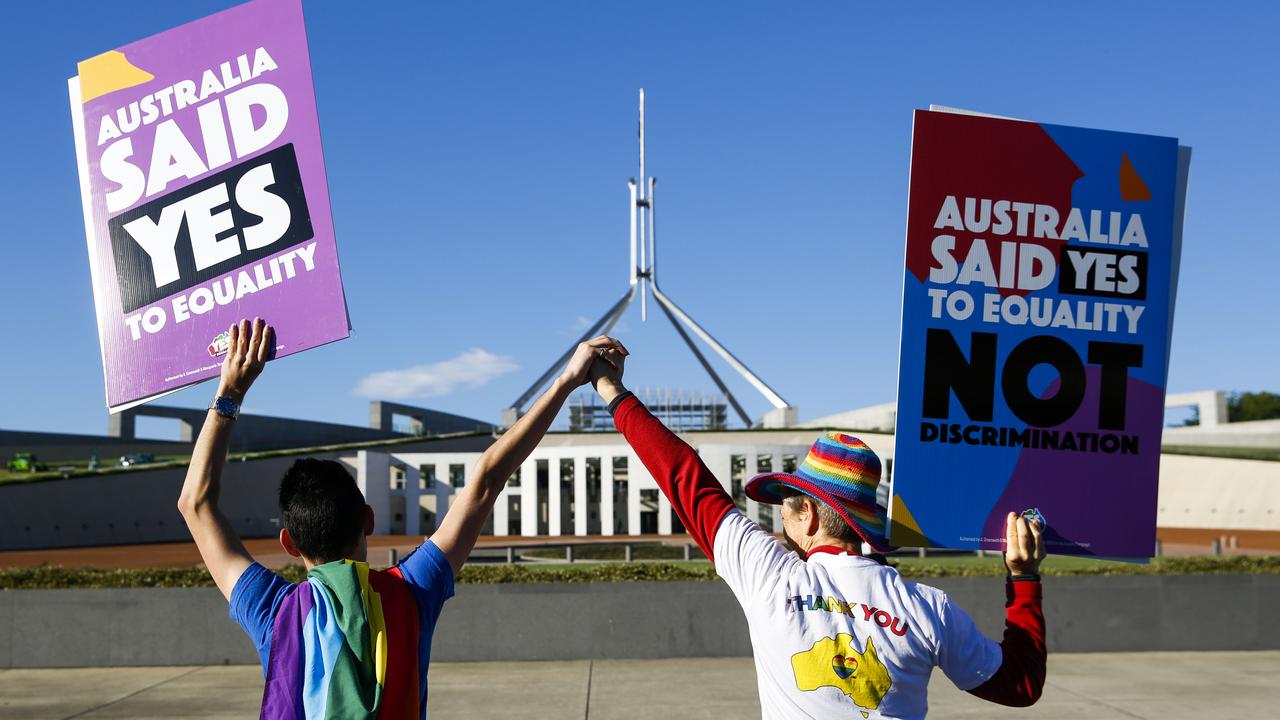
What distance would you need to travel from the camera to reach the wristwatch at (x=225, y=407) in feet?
8.71

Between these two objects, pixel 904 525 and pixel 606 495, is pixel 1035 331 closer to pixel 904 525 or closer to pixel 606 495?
pixel 904 525

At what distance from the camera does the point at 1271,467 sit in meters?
32.7

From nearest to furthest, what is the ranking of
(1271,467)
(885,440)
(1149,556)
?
(1149,556) → (1271,467) → (885,440)

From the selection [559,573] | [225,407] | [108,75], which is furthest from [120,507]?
[225,407]

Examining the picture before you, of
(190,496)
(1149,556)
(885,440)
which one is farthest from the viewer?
(885,440)

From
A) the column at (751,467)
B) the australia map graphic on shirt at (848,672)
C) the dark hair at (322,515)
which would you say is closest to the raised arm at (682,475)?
the australia map graphic on shirt at (848,672)

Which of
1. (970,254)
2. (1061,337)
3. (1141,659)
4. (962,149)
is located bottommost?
(1141,659)

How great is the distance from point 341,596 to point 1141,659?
9.78 meters

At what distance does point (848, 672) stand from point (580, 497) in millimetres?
26153

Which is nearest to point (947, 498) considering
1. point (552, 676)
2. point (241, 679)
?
point (552, 676)

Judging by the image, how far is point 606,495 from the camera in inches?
1138

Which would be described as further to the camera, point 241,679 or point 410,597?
point 241,679

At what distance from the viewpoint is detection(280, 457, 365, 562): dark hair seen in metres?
2.37

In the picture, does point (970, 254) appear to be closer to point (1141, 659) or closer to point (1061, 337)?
point (1061, 337)
